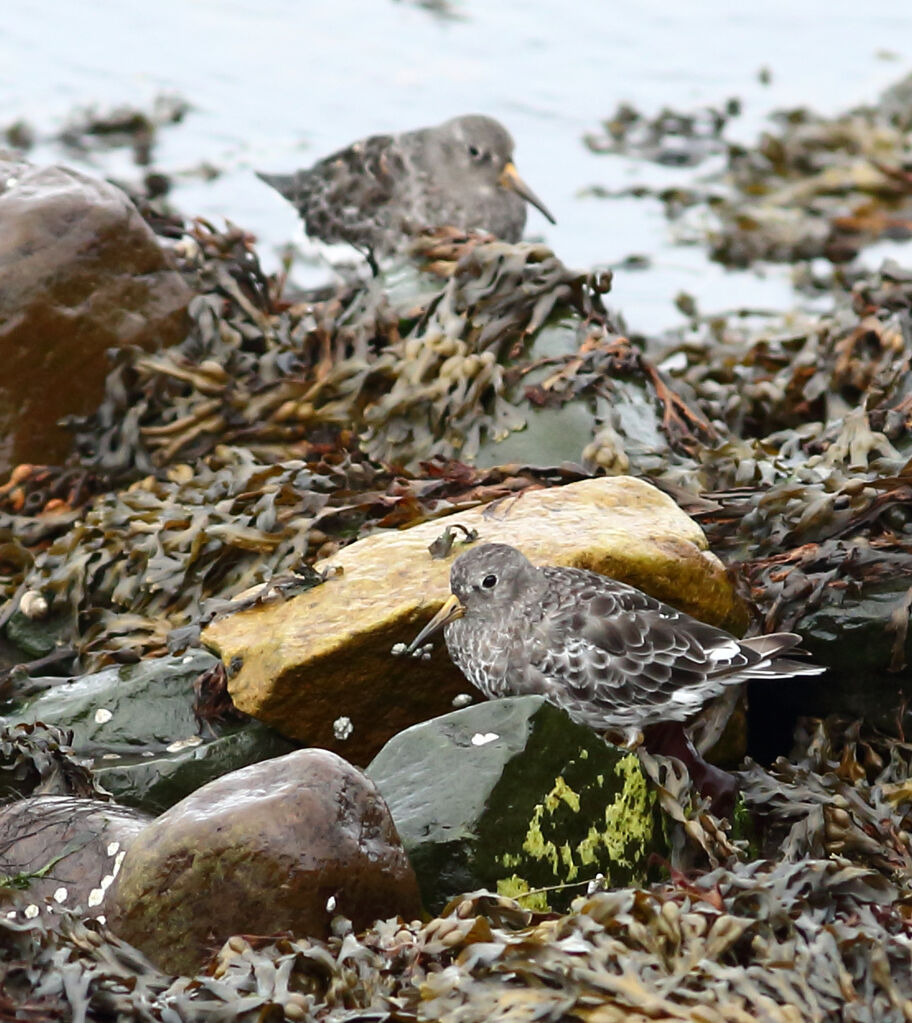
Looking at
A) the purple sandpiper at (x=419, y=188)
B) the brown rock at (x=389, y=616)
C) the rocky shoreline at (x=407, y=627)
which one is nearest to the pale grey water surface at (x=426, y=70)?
the purple sandpiper at (x=419, y=188)

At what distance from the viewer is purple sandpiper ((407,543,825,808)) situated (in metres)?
3.65

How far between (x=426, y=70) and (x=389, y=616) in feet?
28.1

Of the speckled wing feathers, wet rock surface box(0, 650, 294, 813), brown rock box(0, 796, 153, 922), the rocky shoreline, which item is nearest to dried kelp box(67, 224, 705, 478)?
the rocky shoreline

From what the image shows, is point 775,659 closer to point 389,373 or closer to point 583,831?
point 583,831

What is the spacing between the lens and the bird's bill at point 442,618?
3742 mm

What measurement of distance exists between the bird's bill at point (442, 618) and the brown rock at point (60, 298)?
85.5 inches

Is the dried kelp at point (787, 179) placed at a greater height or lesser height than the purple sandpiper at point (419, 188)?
lesser

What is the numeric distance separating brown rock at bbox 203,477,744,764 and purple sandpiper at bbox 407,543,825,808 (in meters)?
0.14

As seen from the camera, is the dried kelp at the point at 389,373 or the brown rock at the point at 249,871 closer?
the brown rock at the point at 249,871

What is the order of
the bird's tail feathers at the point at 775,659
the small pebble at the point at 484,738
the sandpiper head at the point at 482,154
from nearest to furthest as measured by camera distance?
1. the small pebble at the point at 484,738
2. the bird's tail feathers at the point at 775,659
3. the sandpiper head at the point at 482,154

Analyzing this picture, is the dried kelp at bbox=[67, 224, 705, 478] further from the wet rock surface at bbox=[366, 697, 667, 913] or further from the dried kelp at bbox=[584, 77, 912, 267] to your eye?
the dried kelp at bbox=[584, 77, 912, 267]

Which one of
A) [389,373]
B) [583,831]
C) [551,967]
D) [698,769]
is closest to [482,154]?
[389,373]

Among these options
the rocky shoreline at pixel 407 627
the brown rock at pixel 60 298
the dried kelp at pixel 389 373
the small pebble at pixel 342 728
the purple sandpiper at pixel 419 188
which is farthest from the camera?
the purple sandpiper at pixel 419 188

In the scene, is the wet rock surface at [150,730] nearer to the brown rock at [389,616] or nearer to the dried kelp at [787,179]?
the brown rock at [389,616]
